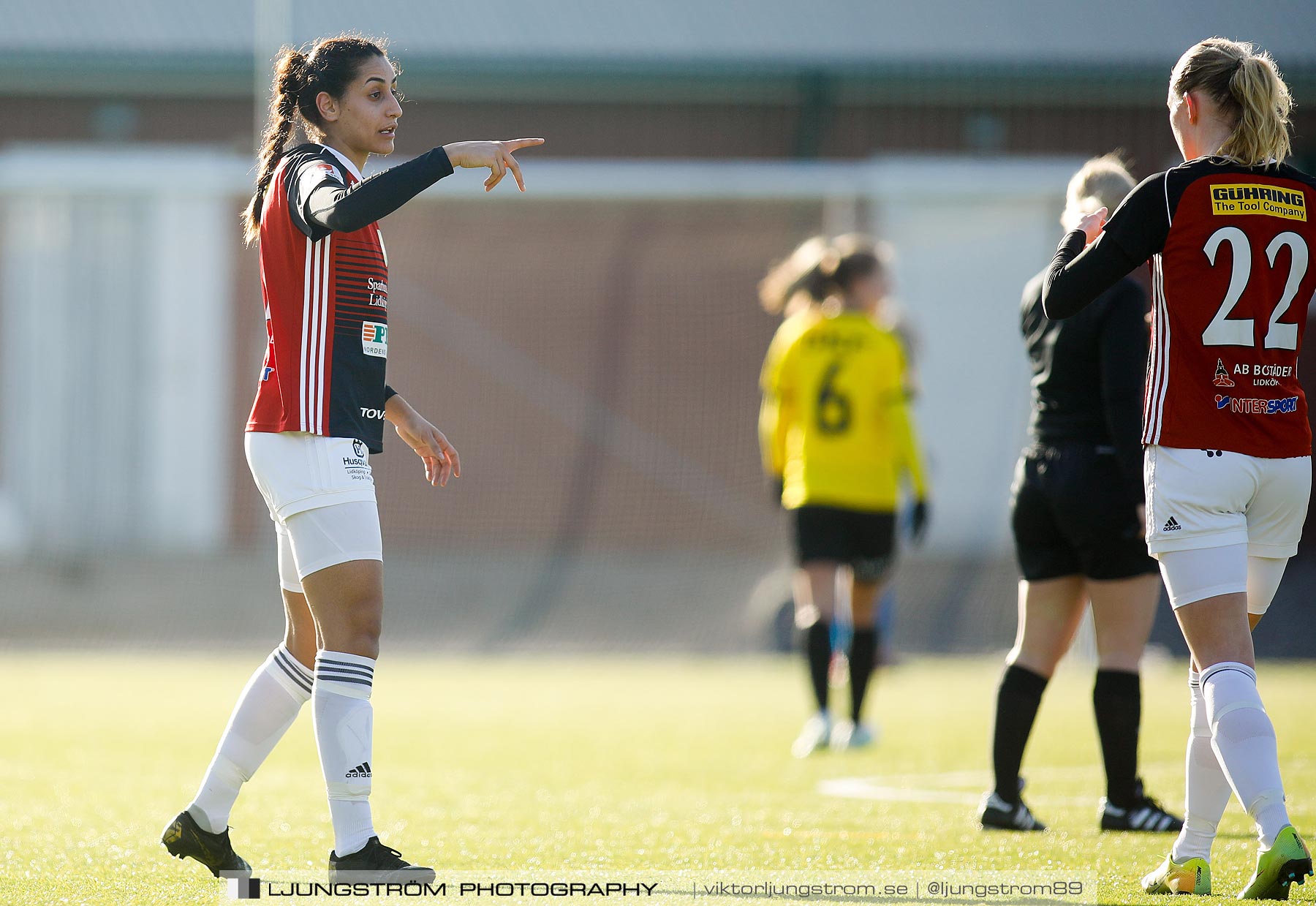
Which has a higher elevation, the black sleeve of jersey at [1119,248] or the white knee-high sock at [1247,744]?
the black sleeve of jersey at [1119,248]

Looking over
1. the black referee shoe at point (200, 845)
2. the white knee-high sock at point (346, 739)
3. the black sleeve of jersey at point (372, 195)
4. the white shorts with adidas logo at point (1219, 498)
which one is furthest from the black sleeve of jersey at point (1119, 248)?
the black referee shoe at point (200, 845)

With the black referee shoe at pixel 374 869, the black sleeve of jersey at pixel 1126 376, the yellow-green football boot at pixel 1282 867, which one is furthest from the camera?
the black sleeve of jersey at pixel 1126 376

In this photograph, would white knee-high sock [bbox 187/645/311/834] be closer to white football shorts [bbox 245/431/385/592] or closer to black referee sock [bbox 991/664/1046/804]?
white football shorts [bbox 245/431/385/592]

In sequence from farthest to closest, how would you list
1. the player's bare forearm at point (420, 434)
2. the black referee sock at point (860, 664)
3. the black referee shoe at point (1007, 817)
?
the black referee sock at point (860, 664) → the black referee shoe at point (1007, 817) → the player's bare forearm at point (420, 434)

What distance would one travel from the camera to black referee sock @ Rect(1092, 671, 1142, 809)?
4625mm

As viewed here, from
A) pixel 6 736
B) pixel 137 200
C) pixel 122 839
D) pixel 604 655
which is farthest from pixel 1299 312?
pixel 137 200

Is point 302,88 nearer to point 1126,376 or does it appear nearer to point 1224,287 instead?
point 1224,287

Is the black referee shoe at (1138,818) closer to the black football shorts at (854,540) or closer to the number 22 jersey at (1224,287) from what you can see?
the number 22 jersey at (1224,287)

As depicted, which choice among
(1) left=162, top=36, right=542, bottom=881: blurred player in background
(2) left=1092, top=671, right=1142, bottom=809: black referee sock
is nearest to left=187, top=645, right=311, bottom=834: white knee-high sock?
(1) left=162, top=36, right=542, bottom=881: blurred player in background

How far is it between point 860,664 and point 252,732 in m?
3.80

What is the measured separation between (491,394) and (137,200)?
4075mm

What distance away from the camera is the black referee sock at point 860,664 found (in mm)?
6969

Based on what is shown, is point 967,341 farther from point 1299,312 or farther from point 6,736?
point 1299,312

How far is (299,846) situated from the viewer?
13.8 ft
